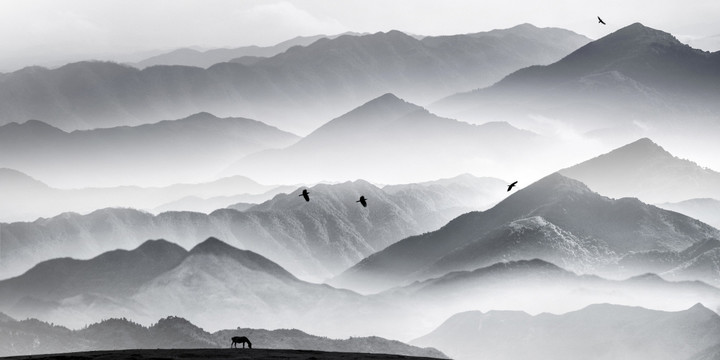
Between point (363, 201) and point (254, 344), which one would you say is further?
point (254, 344)

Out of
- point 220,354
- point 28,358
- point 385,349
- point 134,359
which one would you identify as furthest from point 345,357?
point 385,349

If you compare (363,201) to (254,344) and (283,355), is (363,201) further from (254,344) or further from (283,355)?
(254,344)

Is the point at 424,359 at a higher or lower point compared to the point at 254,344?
lower

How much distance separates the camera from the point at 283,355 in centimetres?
6912

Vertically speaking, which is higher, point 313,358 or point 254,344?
point 254,344

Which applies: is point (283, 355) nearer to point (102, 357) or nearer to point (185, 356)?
point (185, 356)

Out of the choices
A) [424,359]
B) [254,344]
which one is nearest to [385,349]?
[254,344]

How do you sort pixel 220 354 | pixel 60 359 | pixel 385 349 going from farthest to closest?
pixel 385 349
pixel 220 354
pixel 60 359

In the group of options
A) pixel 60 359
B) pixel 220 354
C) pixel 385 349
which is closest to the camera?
pixel 60 359

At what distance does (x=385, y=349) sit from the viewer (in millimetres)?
197625

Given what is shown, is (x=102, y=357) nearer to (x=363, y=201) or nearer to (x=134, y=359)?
(x=134, y=359)

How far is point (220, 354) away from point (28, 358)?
32.9 feet

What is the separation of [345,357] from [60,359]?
14.8 m

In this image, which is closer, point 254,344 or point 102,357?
point 102,357
